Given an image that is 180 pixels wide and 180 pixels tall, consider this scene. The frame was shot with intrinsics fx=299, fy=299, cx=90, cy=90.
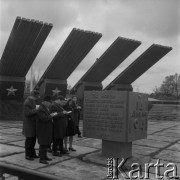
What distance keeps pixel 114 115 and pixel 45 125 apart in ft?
4.85

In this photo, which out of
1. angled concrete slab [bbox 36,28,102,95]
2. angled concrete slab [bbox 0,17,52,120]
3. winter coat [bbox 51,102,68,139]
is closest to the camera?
winter coat [bbox 51,102,68,139]

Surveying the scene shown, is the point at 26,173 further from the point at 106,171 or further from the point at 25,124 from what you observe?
the point at 25,124

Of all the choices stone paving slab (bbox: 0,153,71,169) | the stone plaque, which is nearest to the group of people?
stone paving slab (bbox: 0,153,71,169)

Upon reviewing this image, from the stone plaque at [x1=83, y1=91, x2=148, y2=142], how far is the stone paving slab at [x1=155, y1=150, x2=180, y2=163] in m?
0.79

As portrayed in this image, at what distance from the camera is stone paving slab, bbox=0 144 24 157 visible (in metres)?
6.91

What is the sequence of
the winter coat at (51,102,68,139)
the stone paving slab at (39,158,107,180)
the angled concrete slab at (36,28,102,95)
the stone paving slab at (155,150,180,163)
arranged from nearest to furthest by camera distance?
the stone paving slab at (39,158,107,180), the winter coat at (51,102,68,139), the stone paving slab at (155,150,180,163), the angled concrete slab at (36,28,102,95)

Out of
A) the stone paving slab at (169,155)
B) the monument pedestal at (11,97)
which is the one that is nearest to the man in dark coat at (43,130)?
the stone paving slab at (169,155)

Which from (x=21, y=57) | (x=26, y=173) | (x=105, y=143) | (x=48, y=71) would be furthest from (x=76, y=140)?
(x=48, y=71)

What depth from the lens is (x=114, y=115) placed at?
21.1 feet

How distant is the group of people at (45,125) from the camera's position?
20.1ft

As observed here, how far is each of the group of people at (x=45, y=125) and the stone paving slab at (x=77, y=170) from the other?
1.31 ft

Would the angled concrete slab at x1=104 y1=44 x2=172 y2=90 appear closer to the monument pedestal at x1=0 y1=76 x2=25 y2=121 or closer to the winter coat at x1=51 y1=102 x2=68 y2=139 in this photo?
the monument pedestal at x1=0 y1=76 x2=25 y2=121

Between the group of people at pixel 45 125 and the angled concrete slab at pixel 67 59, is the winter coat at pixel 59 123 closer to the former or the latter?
the group of people at pixel 45 125

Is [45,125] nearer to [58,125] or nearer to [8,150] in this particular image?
[58,125]
